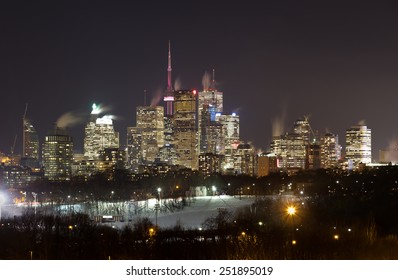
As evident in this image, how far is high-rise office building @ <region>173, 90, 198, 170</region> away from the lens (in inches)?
1390

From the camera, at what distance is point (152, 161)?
118 ft

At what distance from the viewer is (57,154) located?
31.2 metres

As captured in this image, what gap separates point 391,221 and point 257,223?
159cm

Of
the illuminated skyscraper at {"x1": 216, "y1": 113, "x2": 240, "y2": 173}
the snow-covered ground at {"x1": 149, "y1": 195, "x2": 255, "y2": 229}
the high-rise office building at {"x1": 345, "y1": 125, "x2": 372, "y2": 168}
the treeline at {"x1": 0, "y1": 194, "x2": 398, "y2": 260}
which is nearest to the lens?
the treeline at {"x1": 0, "y1": 194, "x2": 398, "y2": 260}

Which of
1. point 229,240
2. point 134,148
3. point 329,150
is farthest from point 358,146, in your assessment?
point 229,240

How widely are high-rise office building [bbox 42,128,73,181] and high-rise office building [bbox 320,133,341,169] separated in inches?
391

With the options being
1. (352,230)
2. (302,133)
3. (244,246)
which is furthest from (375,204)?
(302,133)

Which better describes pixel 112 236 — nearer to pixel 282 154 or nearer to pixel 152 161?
pixel 282 154

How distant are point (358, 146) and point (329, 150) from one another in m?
3.03

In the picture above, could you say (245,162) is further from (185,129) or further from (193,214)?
(193,214)

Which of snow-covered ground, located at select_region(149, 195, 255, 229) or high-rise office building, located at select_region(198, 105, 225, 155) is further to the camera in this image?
high-rise office building, located at select_region(198, 105, 225, 155)

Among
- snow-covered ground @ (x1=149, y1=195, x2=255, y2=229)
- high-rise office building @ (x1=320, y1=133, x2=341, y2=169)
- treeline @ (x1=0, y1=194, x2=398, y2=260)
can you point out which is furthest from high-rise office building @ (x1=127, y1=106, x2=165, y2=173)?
treeline @ (x1=0, y1=194, x2=398, y2=260)

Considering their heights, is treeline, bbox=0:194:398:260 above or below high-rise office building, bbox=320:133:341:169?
below

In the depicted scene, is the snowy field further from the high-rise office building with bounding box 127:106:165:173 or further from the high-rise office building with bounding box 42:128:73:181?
the high-rise office building with bounding box 127:106:165:173
